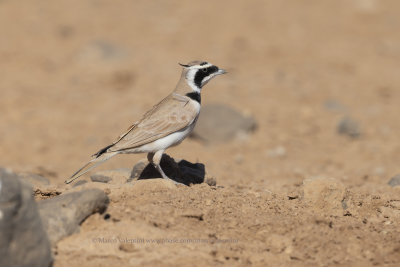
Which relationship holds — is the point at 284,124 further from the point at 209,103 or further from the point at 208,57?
the point at 208,57

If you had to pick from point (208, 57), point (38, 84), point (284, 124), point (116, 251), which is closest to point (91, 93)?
point (38, 84)

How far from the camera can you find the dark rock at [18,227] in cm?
438

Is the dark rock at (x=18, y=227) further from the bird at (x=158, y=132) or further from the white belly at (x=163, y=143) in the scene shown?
the white belly at (x=163, y=143)

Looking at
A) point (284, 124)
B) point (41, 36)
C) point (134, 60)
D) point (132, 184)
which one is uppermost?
point (41, 36)

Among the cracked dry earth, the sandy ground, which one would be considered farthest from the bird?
the cracked dry earth

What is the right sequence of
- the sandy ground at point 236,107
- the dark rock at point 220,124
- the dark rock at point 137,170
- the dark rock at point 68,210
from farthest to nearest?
1. the dark rock at point 220,124
2. the dark rock at point 137,170
3. the sandy ground at point 236,107
4. the dark rock at point 68,210

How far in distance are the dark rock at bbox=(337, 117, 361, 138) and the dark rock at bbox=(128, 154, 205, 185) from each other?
5.67 m

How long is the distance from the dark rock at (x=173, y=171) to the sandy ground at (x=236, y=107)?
57cm

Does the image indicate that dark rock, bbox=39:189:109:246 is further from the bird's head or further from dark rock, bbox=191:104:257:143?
dark rock, bbox=191:104:257:143

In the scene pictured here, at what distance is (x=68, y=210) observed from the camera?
16.9ft

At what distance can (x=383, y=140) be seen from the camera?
12.0 m

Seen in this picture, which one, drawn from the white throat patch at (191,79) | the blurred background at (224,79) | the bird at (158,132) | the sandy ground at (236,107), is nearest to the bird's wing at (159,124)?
the bird at (158,132)

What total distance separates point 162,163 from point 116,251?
221 centimetres

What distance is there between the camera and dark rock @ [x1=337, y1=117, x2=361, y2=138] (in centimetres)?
1216
